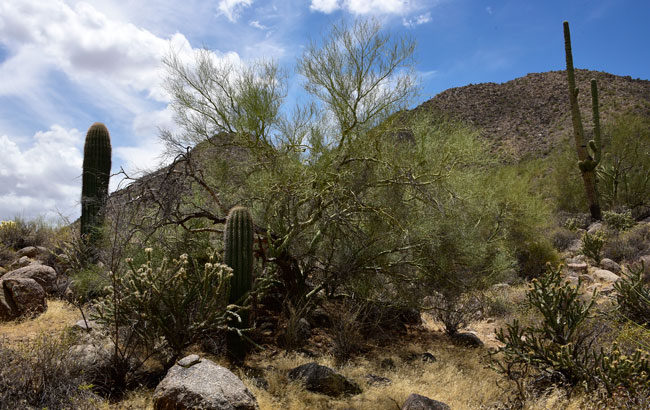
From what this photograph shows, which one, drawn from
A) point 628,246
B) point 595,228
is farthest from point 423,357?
point 595,228

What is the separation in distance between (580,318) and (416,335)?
3.70 meters

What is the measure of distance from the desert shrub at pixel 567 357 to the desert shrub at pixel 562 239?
11661 mm

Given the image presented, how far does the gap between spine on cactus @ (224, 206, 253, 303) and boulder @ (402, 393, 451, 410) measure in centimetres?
273

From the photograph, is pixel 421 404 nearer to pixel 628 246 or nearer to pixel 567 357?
pixel 567 357

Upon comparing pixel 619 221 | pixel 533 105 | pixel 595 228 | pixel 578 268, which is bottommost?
pixel 578 268

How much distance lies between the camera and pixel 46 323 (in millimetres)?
8289

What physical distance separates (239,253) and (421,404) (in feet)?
10.4

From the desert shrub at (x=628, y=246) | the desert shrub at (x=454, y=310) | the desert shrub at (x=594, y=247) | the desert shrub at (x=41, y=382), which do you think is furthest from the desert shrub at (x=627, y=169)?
the desert shrub at (x=41, y=382)

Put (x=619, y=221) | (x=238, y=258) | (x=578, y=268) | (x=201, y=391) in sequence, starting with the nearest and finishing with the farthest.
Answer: (x=201, y=391), (x=238, y=258), (x=578, y=268), (x=619, y=221)

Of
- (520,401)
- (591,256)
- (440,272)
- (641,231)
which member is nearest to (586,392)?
(520,401)

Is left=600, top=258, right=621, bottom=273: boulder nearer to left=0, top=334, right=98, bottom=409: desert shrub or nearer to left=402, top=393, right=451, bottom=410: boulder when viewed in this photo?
left=402, top=393, right=451, bottom=410: boulder

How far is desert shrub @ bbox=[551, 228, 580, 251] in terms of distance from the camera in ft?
54.9

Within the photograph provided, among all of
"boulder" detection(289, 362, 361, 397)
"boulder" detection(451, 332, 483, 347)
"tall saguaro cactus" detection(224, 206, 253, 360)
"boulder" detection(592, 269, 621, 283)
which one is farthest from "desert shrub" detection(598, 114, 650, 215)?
"tall saguaro cactus" detection(224, 206, 253, 360)

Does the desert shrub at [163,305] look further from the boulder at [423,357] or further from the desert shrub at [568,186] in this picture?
the desert shrub at [568,186]
